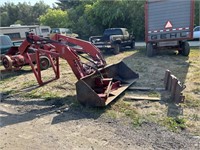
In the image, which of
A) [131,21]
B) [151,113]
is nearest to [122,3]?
[131,21]

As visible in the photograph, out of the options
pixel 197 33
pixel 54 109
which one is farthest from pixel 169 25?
pixel 197 33

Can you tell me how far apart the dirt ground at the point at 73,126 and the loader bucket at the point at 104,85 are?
0.19 meters

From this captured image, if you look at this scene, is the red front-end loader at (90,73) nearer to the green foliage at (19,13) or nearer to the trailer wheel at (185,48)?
the trailer wheel at (185,48)

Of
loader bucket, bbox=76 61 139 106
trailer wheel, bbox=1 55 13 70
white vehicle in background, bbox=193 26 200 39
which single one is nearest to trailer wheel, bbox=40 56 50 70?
trailer wheel, bbox=1 55 13 70

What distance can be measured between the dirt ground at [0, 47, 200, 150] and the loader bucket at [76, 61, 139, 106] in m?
0.19

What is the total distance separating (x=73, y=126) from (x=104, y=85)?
183 cm

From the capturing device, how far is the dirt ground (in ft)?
12.9

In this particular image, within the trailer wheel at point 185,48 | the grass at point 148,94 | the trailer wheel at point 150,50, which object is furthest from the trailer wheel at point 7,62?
the trailer wheel at point 185,48

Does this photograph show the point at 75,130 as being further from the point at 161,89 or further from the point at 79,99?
the point at 161,89

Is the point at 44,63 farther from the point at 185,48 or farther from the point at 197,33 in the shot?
the point at 197,33

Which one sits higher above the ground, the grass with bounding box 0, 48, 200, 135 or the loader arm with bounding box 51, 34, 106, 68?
the loader arm with bounding box 51, 34, 106, 68

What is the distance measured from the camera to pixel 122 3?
2603cm

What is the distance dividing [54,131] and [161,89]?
3343mm

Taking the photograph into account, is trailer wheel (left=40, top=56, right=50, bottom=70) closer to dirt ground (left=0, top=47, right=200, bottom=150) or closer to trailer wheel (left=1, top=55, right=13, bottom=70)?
trailer wheel (left=1, top=55, right=13, bottom=70)
